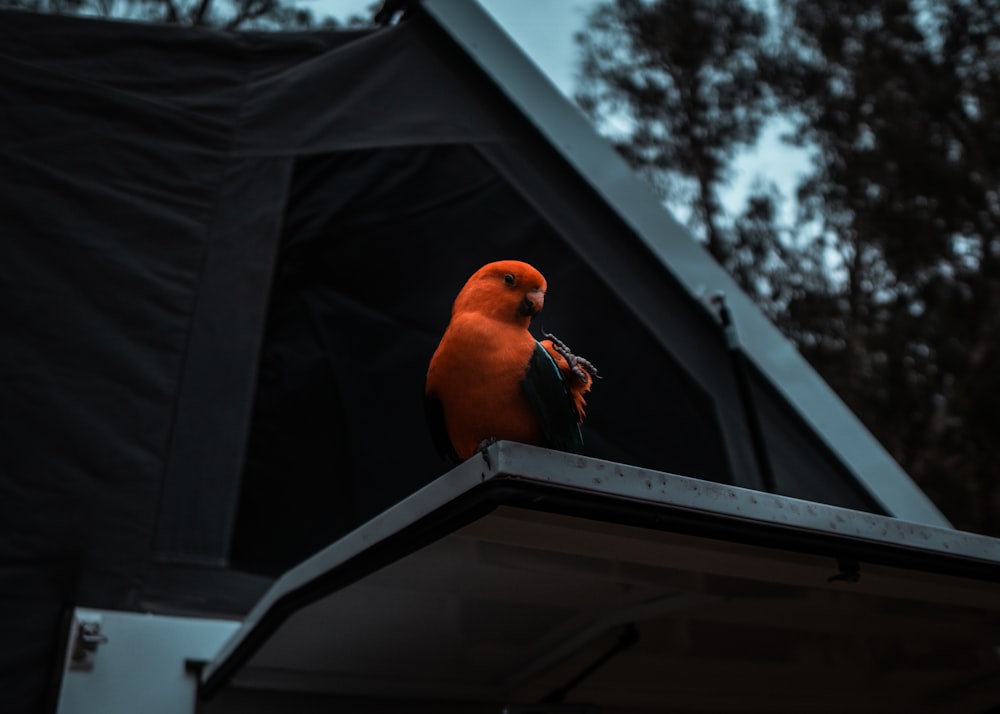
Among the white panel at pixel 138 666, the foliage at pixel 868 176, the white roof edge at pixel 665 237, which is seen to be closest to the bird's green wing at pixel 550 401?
the white panel at pixel 138 666

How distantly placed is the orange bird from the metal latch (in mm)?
1328

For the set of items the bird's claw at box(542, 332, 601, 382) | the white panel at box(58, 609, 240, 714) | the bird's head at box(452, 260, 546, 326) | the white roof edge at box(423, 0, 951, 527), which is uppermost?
the white roof edge at box(423, 0, 951, 527)

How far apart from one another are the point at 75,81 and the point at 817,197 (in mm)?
11880

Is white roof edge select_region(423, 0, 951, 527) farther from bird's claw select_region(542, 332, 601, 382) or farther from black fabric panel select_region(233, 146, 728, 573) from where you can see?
bird's claw select_region(542, 332, 601, 382)

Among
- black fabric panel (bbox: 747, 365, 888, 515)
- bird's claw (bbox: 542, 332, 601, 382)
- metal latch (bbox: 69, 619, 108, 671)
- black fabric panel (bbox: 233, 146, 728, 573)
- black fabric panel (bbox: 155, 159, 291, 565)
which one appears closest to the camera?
bird's claw (bbox: 542, 332, 601, 382)

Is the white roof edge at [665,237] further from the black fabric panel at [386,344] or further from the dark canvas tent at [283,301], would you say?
the black fabric panel at [386,344]

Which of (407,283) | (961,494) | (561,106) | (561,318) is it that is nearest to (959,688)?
(561,318)

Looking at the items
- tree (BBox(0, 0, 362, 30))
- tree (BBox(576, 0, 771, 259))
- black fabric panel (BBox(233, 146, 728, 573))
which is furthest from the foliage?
black fabric panel (BBox(233, 146, 728, 573))

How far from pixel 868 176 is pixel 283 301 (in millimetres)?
11521

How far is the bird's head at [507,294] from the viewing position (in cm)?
183

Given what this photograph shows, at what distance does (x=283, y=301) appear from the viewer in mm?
3398

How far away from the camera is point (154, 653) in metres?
2.66

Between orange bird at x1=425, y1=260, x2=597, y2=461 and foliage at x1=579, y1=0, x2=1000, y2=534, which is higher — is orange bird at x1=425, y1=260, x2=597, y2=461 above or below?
below

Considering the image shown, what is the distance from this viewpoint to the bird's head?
6.02ft
